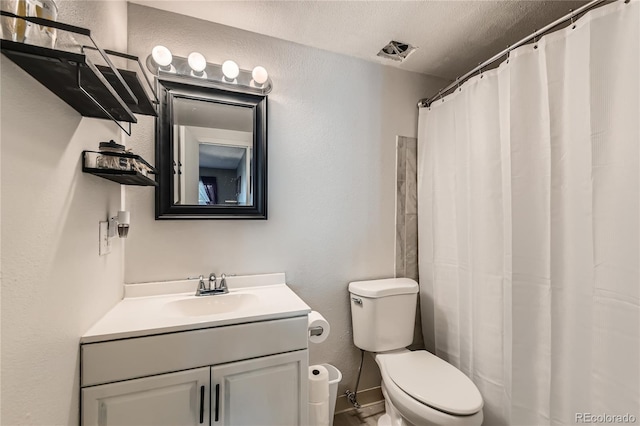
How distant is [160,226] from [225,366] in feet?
2.52

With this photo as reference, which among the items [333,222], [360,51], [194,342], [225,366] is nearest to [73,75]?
[194,342]

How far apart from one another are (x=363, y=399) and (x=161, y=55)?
2.31 m

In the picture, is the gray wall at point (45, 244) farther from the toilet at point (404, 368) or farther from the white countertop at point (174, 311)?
the toilet at point (404, 368)

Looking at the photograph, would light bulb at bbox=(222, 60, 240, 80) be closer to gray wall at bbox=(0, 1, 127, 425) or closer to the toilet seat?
gray wall at bbox=(0, 1, 127, 425)

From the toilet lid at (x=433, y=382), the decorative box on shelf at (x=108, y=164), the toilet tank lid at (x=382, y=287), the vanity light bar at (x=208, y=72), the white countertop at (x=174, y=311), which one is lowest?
the toilet lid at (x=433, y=382)

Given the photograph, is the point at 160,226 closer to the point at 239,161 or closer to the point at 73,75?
the point at 239,161

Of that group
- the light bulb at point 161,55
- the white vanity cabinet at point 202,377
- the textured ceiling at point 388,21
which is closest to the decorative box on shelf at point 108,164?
the white vanity cabinet at point 202,377

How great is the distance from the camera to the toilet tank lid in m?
1.63

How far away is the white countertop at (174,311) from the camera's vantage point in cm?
98

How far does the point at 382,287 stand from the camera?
1662mm

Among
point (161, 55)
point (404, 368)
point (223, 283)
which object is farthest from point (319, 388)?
point (161, 55)

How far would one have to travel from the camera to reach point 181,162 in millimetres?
1410

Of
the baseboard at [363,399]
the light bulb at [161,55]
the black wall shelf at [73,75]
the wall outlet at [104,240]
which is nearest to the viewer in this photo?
the black wall shelf at [73,75]

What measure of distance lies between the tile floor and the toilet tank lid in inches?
30.7
